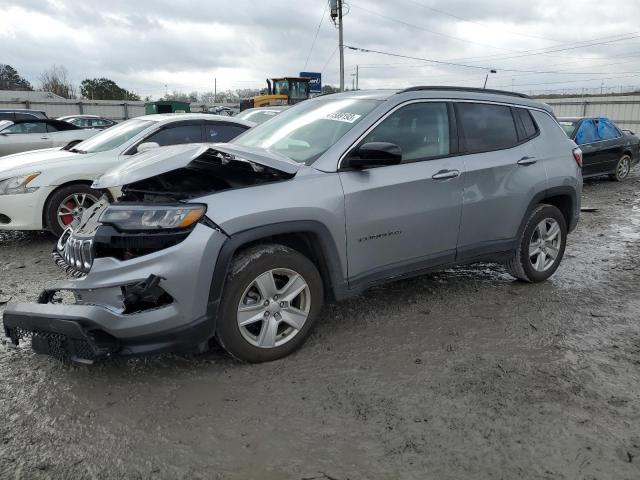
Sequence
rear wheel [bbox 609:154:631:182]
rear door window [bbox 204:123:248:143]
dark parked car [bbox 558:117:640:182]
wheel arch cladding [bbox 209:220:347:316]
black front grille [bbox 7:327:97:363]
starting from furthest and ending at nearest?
rear wheel [bbox 609:154:631:182] < dark parked car [bbox 558:117:640:182] < rear door window [bbox 204:123:248:143] < wheel arch cladding [bbox 209:220:347:316] < black front grille [bbox 7:327:97:363]

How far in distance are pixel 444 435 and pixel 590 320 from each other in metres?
2.26

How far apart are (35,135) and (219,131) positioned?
615 centimetres

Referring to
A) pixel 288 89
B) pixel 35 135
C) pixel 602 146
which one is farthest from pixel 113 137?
pixel 288 89

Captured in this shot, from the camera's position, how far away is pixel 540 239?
16.5ft

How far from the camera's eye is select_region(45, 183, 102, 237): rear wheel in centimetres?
614

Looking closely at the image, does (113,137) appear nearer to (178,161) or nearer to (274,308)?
(178,161)

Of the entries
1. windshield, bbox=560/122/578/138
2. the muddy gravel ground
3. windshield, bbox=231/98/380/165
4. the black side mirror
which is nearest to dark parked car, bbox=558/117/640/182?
windshield, bbox=560/122/578/138

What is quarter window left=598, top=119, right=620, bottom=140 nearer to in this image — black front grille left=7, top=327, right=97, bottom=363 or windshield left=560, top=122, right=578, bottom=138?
windshield left=560, top=122, right=578, bottom=138

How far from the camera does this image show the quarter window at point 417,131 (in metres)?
3.90

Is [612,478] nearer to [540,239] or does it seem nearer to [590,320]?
[590,320]

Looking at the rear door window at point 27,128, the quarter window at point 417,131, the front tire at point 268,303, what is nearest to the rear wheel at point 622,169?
the quarter window at point 417,131

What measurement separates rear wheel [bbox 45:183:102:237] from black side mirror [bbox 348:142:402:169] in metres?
3.92

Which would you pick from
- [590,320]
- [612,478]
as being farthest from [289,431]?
[590,320]

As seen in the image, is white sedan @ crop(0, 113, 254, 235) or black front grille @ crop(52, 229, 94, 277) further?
white sedan @ crop(0, 113, 254, 235)
